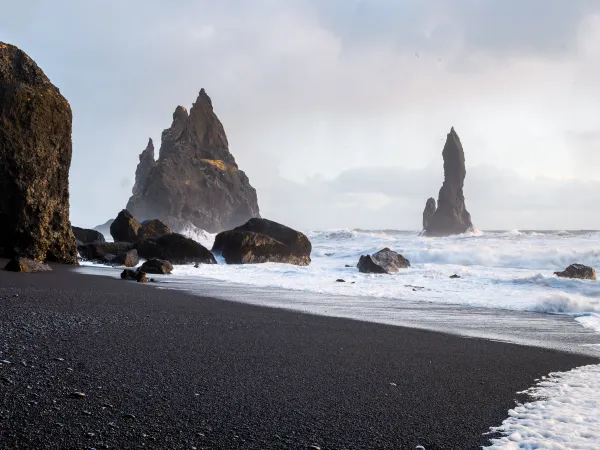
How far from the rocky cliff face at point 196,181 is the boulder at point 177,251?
6205cm

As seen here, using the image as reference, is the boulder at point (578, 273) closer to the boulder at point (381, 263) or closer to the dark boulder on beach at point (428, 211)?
the boulder at point (381, 263)

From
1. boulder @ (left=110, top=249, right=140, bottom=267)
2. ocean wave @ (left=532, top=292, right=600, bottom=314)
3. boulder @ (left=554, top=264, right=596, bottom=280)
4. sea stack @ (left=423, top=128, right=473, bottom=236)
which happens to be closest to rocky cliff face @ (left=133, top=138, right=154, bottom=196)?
sea stack @ (left=423, top=128, right=473, bottom=236)

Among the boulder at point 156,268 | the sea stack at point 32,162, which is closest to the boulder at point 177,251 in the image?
the boulder at point 156,268

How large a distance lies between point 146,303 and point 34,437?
5365 millimetres

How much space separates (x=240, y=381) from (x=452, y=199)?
100514mm

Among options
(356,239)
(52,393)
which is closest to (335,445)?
(52,393)

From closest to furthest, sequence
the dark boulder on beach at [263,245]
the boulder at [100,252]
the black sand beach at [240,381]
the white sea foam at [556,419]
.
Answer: the black sand beach at [240,381] < the white sea foam at [556,419] < the boulder at [100,252] < the dark boulder on beach at [263,245]

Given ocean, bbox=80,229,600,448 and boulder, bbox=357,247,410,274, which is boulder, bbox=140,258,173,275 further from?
boulder, bbox=357,247,410,274

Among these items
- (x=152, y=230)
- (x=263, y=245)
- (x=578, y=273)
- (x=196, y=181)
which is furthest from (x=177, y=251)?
(x=196, y=181)

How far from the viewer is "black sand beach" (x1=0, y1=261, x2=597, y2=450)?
99.8 inches

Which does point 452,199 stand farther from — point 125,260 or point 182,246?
point 125,260

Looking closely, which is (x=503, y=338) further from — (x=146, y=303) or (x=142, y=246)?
(x=142, y=246)

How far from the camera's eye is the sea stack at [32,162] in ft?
44.7

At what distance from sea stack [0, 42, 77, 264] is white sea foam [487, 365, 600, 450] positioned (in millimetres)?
14351
